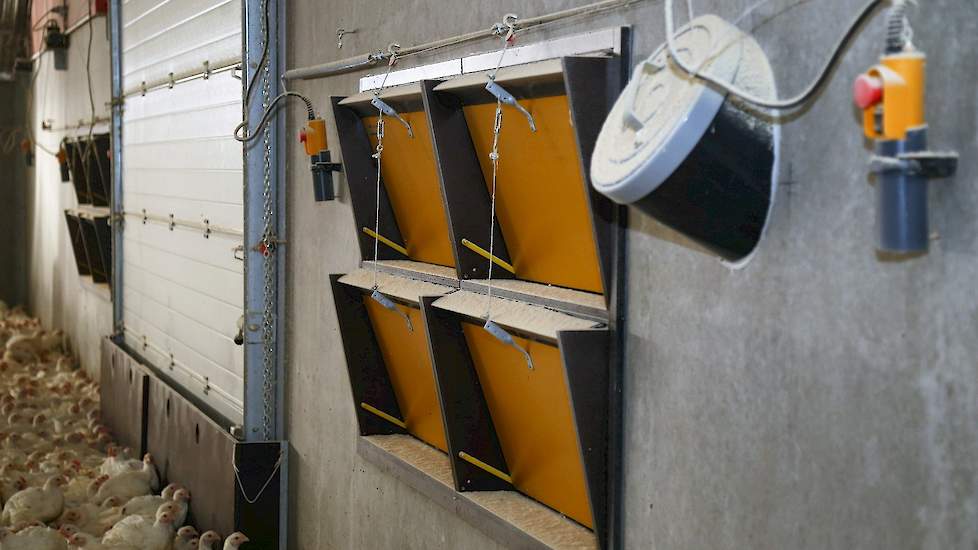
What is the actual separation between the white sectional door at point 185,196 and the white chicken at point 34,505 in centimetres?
93

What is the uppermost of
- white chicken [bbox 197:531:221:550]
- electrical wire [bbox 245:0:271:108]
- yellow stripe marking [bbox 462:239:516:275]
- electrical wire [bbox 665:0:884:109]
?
electrical wire [bbox 245:0:271:108]

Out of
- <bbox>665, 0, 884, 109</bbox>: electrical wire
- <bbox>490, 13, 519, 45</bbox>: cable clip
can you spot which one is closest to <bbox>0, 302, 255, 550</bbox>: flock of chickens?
<bbox>490, 13, 519, 45</bbox>: cable clip

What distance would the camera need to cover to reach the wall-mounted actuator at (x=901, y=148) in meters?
1.73

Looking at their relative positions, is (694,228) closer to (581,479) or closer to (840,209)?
(840,209)

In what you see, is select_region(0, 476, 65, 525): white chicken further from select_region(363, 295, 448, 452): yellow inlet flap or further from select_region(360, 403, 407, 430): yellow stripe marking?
select_region(363, 295, 448, 452): yellow inlet flap

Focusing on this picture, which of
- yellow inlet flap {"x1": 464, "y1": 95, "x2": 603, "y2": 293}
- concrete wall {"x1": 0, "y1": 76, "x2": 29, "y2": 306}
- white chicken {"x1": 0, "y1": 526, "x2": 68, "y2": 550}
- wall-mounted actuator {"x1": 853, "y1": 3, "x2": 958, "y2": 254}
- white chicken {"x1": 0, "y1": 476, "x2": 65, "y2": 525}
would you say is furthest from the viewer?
concrete wall {"x1": 0, "y1": 76, "x2": 29, "y2": 306}

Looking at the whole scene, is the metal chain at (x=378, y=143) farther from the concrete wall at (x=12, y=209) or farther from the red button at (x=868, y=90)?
the concrete wall at (x=12, y=209)

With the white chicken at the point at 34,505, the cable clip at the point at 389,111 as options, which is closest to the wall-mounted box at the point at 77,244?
the white chicken at the point at 34,505

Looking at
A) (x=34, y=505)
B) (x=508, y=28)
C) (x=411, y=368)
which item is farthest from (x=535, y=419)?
(x=34, y=505)

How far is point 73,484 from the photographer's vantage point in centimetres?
648

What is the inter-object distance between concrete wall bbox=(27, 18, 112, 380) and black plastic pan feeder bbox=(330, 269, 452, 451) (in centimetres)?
523

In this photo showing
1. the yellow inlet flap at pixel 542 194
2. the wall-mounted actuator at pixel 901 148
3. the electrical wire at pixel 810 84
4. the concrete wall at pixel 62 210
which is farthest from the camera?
the concrete wall at pixel 62 210

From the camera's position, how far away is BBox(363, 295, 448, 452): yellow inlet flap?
3865 mm

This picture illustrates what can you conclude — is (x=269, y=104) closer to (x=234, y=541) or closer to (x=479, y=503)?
(x=234, y=541)
